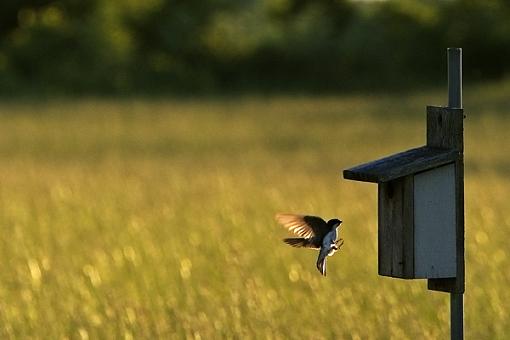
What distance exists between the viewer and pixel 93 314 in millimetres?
8523

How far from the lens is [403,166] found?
6.10 m

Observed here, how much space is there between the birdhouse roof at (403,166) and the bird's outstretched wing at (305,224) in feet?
1.06

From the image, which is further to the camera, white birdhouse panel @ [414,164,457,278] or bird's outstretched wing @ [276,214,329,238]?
white birdhouse panel @ [414,164,457,278]

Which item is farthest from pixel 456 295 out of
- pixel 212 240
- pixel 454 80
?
pixel 212 240

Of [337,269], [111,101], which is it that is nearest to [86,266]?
[337,269]

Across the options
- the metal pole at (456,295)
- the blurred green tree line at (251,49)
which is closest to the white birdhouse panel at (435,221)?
the metal pole at (456,295)

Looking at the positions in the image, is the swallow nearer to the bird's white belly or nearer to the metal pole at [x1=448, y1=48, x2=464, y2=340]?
the bird's white belly

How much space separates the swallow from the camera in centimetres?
584

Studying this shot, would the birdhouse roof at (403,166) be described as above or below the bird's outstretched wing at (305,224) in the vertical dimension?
above

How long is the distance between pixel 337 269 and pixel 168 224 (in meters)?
3.47

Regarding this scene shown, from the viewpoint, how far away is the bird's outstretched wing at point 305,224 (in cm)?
589

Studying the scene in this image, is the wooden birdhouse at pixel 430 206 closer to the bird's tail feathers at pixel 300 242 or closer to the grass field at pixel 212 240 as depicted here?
the bird's tail feathers at pixel 300 242

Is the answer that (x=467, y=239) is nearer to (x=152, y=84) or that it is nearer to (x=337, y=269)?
(x=337, y=269)

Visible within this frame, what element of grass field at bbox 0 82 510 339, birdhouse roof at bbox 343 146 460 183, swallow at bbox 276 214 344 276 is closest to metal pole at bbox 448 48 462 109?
birdhouse roof at bbox 343 146 460 183
